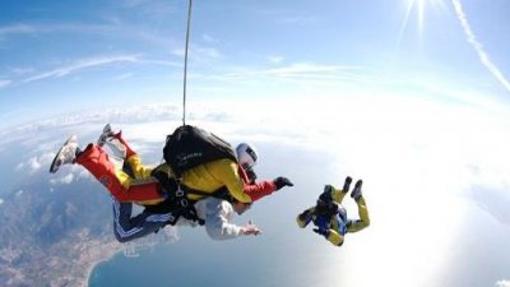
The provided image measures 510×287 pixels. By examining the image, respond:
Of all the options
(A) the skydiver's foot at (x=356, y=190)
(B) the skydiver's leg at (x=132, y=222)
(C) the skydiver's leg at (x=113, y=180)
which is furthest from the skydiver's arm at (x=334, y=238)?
(C) the skydiver's leg at (x=113, y=180)

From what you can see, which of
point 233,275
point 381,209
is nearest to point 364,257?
point 233,275

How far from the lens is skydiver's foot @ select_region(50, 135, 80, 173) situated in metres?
3.59

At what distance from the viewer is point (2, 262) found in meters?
122

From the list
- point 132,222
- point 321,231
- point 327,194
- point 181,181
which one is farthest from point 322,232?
point 132,222

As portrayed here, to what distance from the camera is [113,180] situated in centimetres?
375

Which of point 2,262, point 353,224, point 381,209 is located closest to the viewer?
point 353,224

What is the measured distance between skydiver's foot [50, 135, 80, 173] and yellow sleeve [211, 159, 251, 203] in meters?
1.33

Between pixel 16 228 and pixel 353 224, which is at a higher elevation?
pixel 353 224

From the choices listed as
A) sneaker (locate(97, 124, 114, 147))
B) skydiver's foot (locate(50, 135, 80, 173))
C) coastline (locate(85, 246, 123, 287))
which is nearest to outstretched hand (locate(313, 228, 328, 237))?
sneaker (locate(97, 124, 114, 147))

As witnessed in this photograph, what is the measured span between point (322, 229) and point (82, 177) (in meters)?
202

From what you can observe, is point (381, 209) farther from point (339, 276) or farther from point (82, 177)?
point (82, 177)

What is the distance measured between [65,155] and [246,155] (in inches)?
67.2

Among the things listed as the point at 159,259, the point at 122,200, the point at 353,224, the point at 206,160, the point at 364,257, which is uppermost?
the point at 206,160

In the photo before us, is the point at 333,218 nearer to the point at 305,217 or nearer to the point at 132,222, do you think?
A: the point at 305,217
